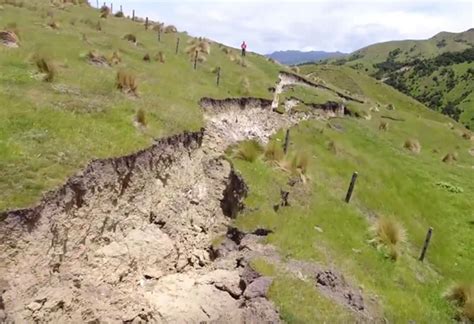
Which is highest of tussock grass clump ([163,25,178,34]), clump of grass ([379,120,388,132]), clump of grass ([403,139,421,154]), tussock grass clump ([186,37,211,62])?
tussock grass clump ([163,25,178,34])

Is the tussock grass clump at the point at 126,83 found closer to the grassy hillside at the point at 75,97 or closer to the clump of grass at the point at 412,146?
the grassy hillside at the point at 75,97

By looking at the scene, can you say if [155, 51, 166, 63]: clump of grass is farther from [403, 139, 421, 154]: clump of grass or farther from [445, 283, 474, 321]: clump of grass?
[445, 283, 474, 321]: clump of grass

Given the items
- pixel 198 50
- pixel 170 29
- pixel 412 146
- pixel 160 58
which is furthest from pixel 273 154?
pixel 170 29

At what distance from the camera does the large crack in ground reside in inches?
522

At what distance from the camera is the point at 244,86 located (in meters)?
38.2

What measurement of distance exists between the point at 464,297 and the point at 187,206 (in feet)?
42.3

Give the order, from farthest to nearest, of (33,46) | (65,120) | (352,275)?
(33,46) → (352,275) → (65,120)

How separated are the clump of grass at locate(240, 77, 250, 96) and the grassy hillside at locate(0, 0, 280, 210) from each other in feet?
0.27

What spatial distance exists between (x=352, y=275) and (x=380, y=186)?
12.6 metres

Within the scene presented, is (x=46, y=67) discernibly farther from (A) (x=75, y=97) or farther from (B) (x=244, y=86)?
(B) (x=244, y=86)

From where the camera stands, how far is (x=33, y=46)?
1150 inches

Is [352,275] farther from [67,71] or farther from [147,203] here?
[67,71]

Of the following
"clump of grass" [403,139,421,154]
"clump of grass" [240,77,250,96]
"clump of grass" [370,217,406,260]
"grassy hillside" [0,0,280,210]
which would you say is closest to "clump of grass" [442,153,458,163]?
"clump of grass" [403,139,421,154]

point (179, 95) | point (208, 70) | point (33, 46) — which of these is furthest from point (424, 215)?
point (33, 46)
